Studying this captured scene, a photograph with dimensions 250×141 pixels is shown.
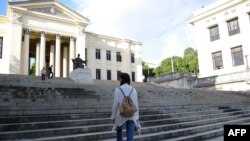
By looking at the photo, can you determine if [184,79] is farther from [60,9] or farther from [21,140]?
[21,140]

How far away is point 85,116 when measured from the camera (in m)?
8.02

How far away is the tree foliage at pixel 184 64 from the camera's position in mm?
53250

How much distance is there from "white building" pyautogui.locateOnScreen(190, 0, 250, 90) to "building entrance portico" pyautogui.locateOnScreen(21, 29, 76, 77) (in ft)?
56.2

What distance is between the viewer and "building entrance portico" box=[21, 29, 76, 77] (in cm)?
3190

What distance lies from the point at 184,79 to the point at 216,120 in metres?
17.0

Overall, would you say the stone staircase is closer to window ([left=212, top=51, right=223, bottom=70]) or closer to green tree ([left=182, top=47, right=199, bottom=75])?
window ([left=212, top=51, right=223, bottom=70])

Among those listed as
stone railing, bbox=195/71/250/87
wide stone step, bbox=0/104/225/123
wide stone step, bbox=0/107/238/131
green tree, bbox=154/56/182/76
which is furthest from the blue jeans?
green tree, bbox=154/56/182/76

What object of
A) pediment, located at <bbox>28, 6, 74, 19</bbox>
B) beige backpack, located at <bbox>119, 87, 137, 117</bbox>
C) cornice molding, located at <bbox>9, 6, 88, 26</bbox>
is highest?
pediment, located at <bbox>28, 6, 74, 19</bbox>

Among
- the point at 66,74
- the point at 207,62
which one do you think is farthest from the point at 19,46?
the point at 207,62

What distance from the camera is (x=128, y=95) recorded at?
4645 mm

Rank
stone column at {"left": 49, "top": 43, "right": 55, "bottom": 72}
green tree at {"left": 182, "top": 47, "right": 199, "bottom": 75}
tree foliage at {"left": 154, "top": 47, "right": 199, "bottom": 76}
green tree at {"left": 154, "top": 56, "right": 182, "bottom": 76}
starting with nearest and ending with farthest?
stone column at {"left": 49, "top": 43, "right": 55, "bottom": 72} < green tree at {"left": 182, "top": 47, "right": 199, "bottom": 75} < tree foliage at {"left": 154, "top": 47, "right": 199, "bottom": 76} < green tree at {"left": 154, "top": 56, "right": 182, "bottom": 76}

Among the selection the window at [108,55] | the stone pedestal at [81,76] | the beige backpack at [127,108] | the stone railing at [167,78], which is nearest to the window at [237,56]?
the stone railing at [167,78]

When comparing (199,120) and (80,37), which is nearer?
(199,120)

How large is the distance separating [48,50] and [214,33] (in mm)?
24179
